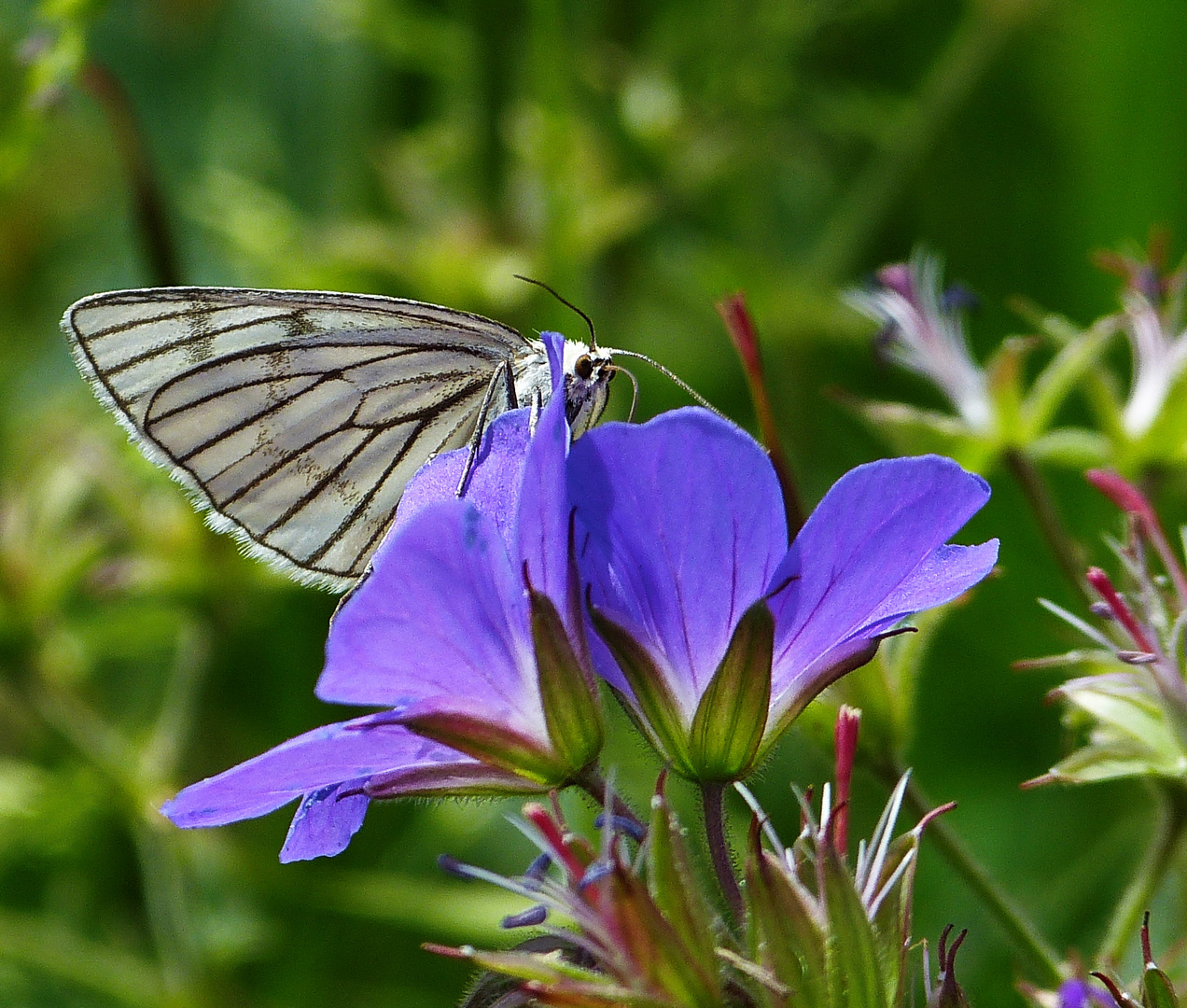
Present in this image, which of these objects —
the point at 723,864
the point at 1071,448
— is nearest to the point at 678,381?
the point at 723,864

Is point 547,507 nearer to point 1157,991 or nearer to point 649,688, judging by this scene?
point 649,688

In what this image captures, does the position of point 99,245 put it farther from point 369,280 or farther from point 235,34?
point 369,280

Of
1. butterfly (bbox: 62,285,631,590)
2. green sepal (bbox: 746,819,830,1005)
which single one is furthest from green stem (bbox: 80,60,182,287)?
green sepal (bbox: 746,819,830,1005)

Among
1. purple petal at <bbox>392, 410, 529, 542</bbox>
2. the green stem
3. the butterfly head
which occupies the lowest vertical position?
purple petal at <bbox>392, 410, 529, 542</bbox>

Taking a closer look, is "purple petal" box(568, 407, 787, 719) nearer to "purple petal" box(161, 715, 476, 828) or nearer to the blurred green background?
"purple petal" box(161, 715, 476, 828)

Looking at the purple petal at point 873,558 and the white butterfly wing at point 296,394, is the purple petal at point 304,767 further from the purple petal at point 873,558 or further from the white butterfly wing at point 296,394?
the white butterfly wing at point 296,394

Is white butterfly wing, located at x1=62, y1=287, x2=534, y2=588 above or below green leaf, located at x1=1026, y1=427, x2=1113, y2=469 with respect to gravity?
above
